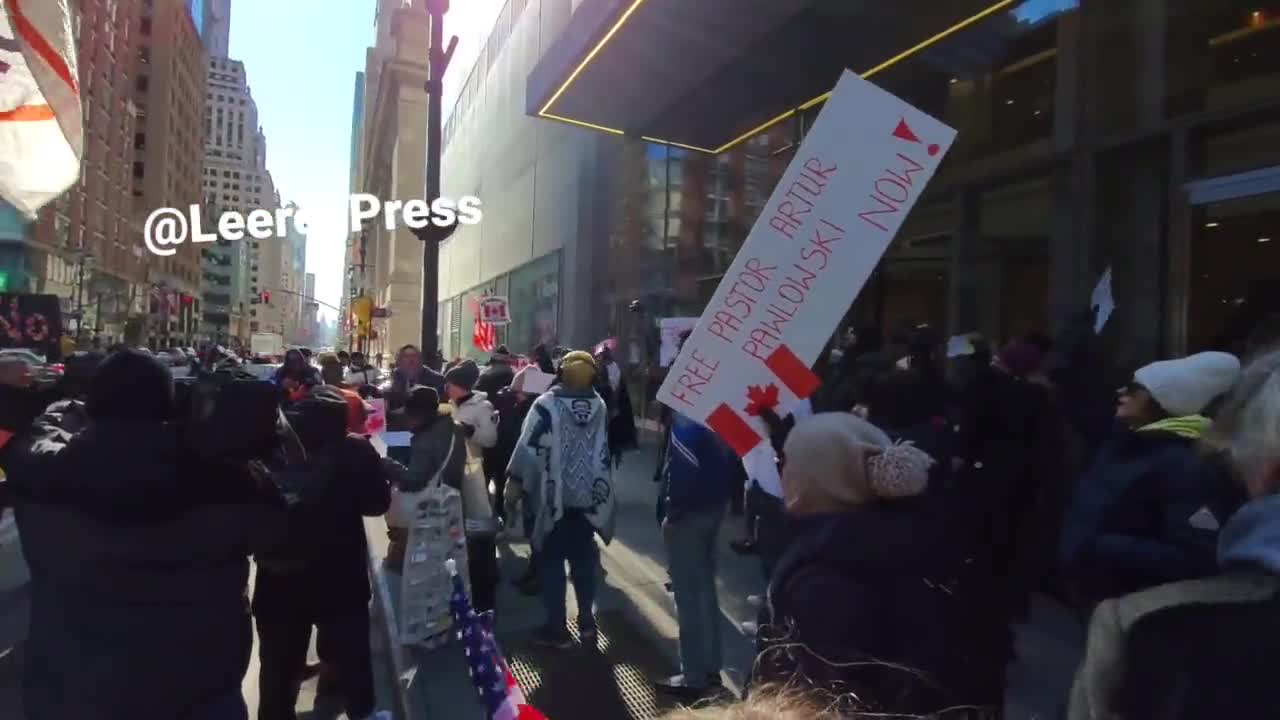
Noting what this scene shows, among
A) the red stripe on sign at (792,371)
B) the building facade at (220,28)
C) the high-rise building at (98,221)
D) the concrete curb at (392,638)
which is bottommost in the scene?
the concrete curb at (392,638)

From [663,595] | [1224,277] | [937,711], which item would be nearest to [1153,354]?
[1224,277]

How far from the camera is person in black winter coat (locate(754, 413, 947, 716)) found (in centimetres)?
178

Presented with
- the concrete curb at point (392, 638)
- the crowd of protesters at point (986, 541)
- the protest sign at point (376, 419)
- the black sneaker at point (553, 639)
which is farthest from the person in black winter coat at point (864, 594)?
the protest sign at point (376, 419)

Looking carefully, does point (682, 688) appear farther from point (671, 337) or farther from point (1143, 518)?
point (671, 337)

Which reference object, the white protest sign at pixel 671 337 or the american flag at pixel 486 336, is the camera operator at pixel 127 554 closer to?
the white protest sign at pixel 671 337

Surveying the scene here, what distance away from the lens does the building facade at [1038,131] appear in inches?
241

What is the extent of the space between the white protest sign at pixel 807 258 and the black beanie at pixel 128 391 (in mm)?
1803

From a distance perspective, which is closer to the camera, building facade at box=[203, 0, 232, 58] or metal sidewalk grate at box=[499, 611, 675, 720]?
metal sidewalk grate at box=[499, 611, 675, 720]

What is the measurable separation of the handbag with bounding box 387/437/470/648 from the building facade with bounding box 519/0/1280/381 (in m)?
5.36

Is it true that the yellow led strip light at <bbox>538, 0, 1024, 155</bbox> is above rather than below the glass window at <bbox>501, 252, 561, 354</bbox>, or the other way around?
above

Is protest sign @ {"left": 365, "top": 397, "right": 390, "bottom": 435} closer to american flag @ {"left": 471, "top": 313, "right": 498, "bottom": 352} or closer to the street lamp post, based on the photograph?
the street lamp post

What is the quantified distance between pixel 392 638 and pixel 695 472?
94.8 inches

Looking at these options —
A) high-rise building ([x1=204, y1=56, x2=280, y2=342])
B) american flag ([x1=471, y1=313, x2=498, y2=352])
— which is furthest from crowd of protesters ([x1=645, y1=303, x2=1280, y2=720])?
high-rise building ([x1=204, y1=56, x2=280, y2=342])

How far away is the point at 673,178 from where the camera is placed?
612 inches
